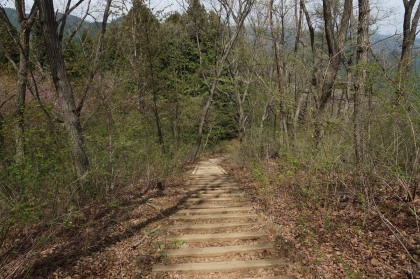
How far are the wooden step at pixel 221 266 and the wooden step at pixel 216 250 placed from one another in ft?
0.91

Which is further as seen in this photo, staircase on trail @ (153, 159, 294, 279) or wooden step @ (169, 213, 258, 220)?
wooden step @ (169, 213, 258, 220)

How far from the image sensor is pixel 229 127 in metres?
26.7

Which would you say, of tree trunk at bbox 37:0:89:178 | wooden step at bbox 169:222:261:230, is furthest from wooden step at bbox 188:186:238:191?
tree trunk at bbox 37:0:89:178

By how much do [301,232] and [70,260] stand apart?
3860 mm

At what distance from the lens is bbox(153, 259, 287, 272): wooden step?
156 inches

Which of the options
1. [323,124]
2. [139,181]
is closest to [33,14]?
[139,181]

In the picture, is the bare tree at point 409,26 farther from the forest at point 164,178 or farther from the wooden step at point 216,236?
the wooden step at point 216,236

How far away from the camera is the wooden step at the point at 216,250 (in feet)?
14.4

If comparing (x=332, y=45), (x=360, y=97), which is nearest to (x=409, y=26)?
(x=332, y=45)

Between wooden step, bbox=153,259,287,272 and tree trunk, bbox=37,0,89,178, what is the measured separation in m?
2.57

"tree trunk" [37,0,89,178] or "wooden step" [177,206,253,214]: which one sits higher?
"tree trunk" [37,0,89,178]

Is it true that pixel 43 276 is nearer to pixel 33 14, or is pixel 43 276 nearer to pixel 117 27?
pixel 33 14

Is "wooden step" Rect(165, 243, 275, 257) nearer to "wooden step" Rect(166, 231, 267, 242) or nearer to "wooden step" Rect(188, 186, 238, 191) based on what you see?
"wooden step" Rect(166, 231, 267, 242)

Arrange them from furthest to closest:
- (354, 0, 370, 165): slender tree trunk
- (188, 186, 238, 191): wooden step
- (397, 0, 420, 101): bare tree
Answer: (397, 0, 420, 101): bare tree → (188, 186, 238, 191): wooden step → (354, 0, 370, 165): slender tree trunk
